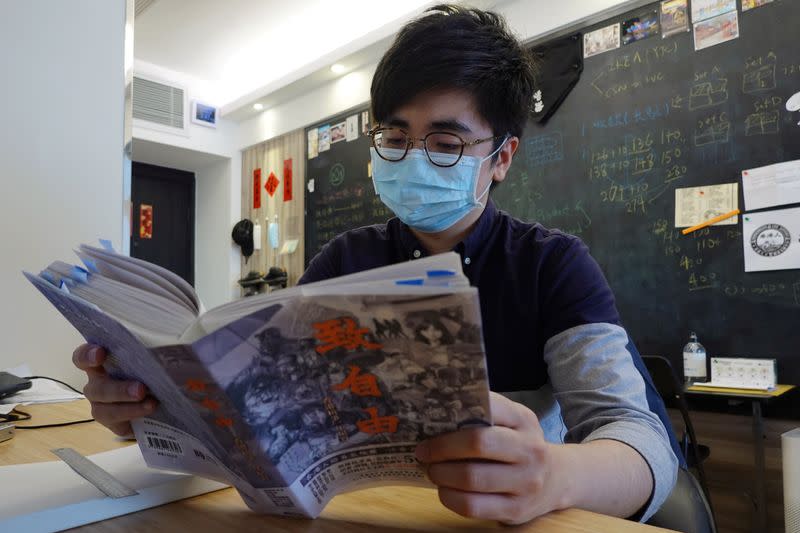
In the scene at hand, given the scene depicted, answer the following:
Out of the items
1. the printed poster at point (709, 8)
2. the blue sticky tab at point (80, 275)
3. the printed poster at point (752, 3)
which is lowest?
the blue sticky tab at point (80, 275)

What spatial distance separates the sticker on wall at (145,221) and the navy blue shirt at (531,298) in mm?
4906

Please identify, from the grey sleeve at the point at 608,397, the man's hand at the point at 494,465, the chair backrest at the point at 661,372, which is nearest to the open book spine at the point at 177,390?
the man's hand at the point at 494,465

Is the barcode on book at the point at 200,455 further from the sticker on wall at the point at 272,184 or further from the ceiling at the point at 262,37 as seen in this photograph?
the sticker on wall at the point at 272,184

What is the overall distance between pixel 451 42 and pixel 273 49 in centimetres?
394

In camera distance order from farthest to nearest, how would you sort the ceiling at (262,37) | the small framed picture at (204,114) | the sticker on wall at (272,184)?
1. the small framed picture at (204,114)
2. the sticker on wall at (272,184)
3. the ceiling at (262,37)

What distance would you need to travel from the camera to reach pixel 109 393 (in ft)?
1.77

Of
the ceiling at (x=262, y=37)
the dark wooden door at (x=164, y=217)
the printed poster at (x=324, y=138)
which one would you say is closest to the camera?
the ceiling at (x=262, y=37)

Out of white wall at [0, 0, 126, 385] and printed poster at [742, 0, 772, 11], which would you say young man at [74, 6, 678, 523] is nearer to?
white wall at [0, 0, 126, 385]

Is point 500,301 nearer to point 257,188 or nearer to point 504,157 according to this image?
point 504,157

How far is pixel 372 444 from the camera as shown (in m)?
0.42

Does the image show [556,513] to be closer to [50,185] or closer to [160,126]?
[50,185]

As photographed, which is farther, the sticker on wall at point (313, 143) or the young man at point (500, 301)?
the sticker on wall at point (313, 143)

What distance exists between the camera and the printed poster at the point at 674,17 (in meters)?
2.44

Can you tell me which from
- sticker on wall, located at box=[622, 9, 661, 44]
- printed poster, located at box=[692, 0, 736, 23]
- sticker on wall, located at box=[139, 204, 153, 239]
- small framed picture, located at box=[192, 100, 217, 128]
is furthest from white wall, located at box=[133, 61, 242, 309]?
printed poster, located at box=[692, 0, 736, 23]
